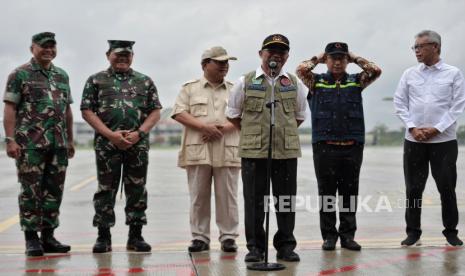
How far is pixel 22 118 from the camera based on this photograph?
26.5 ft

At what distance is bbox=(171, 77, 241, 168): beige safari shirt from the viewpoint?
826cm

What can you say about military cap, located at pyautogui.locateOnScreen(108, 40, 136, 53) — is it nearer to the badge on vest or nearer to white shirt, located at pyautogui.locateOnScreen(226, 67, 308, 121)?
white shirt, located at pyautogui.locateOnScreen(226, 67, 308, 121)

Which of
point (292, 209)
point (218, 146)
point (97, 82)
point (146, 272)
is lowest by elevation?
point (146, 272)

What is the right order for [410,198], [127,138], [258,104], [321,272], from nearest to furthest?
[321,272], [258,104], [127,138], [410,198]

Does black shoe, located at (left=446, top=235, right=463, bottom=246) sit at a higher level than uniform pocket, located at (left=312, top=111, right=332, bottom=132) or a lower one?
lower

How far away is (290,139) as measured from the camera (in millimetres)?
7578

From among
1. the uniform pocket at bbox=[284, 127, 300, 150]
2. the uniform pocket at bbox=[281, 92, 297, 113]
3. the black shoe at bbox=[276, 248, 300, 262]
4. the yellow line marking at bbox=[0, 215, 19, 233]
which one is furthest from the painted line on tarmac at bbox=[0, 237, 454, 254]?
the yellow line marking at bbox=[0, 215, 19, 233]

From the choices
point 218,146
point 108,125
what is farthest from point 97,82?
point 218,146

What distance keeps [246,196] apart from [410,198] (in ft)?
6.43

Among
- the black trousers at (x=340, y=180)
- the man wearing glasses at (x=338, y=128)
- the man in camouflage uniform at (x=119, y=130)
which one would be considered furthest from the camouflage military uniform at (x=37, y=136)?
the black trousers at (x=340, y=180)

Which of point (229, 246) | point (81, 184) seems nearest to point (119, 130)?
point (229, 246)

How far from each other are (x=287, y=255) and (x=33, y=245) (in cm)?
236

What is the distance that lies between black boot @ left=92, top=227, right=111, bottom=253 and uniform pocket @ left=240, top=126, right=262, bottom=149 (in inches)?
66.9

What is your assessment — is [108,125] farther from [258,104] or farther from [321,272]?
[321,272]
